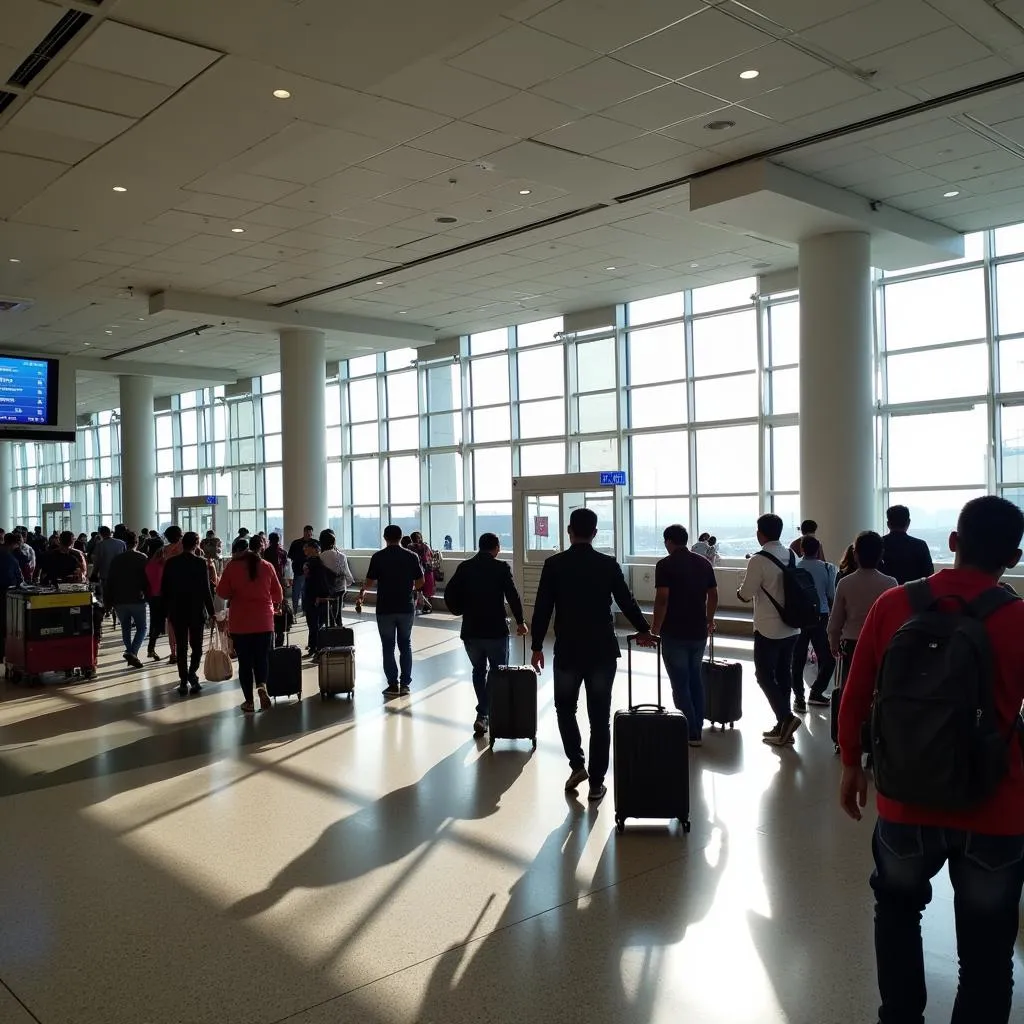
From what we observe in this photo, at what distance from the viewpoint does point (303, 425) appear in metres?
19.1

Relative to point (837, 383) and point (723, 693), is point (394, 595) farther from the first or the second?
point (837, 383)

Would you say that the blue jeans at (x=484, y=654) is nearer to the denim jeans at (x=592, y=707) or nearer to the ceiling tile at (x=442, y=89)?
the denim jeans at (x=592, y=707)

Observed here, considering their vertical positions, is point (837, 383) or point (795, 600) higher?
point (837, 383)

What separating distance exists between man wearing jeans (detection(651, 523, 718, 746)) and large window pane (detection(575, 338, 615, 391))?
12.5m

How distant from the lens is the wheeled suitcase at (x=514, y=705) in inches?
297

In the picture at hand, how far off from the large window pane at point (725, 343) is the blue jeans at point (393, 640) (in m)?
9.82

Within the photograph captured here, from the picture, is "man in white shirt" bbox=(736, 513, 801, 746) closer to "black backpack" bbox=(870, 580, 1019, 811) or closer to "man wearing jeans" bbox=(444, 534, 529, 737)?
"man wearing jeans" bbox=(444, 534, 529, 737)

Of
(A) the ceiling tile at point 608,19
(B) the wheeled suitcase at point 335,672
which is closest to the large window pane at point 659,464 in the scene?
(B) the wheeled suitcase at point 335,672

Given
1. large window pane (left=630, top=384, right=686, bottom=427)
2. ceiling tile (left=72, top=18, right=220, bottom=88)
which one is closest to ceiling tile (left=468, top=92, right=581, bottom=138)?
ceiling tile (left=72, top=18, right=220, bottom=88)

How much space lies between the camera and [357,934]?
422 cm

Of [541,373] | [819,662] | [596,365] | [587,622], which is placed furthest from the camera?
[541,373]

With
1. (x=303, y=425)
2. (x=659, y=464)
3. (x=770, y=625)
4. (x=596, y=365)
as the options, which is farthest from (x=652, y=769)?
(x=596, y=365)

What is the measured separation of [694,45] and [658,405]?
11.2 meters

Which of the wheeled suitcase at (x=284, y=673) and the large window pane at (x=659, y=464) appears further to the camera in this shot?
the large window pane at (x=659, y=464)
